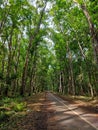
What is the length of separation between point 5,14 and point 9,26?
16.2ft

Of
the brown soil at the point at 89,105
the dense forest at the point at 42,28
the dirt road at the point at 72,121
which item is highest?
the dense forest at the point at 42,28

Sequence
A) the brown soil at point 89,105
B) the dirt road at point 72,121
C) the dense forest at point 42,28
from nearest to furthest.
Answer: the dirt road at point 72,121, the brown soil at point 89,105, the dense forest at point 42,28

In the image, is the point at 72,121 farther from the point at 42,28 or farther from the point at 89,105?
the point at 42,28

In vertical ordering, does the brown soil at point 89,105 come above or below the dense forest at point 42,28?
below

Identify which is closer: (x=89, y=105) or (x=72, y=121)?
(x=72, y=121)

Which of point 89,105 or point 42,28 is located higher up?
point 42,28

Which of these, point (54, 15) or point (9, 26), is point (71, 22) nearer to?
point (54, 15)

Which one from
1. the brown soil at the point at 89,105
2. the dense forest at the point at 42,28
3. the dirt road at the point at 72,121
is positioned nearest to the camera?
the dirt road at the point at 72,121

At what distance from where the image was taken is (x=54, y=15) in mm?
36094

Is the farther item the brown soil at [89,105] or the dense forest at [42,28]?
the dense forest at [42,28]

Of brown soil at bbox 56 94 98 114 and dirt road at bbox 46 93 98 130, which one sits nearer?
dirt road at bbox 46 93 98 130

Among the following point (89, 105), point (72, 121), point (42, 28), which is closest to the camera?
point (72, 121)

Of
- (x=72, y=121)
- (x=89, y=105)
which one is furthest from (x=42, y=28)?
(x=72, y=121)

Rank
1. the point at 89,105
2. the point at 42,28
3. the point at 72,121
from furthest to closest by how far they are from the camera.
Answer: the point at 42,28
the point at 89,105
the point at 72,121
